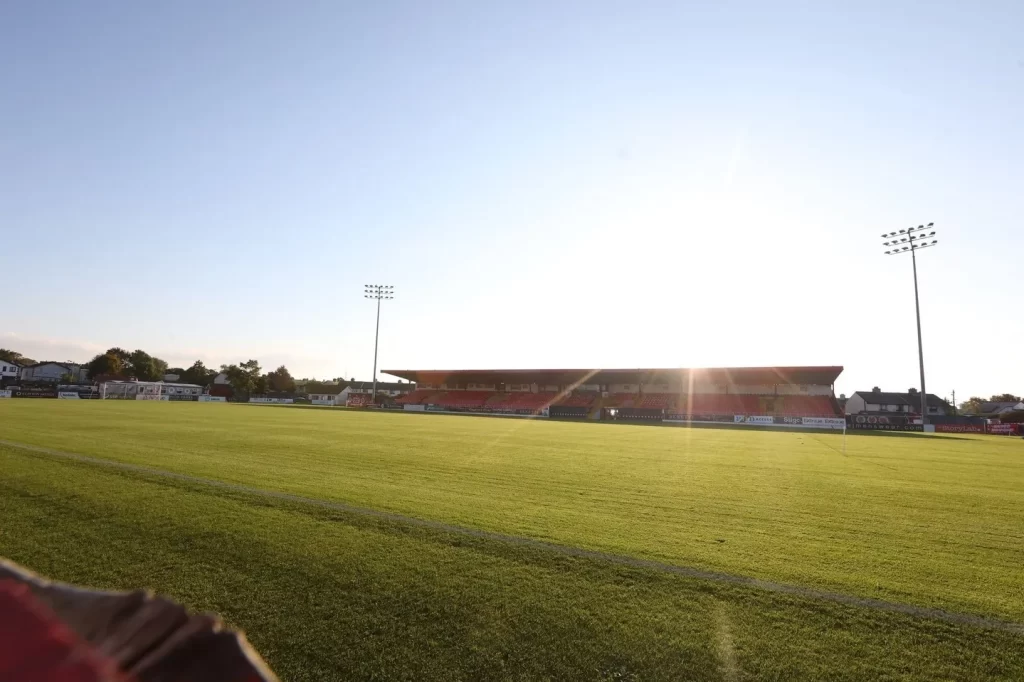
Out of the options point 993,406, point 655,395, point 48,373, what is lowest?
point 655,395

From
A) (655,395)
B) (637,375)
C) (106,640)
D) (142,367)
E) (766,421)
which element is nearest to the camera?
(106,640)

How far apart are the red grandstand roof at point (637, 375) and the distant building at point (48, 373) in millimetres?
80198

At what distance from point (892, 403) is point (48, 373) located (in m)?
152

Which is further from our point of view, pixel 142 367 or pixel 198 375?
pixel 198 375

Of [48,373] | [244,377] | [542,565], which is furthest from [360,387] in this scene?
[542,565]

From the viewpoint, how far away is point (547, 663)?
3.53 meters

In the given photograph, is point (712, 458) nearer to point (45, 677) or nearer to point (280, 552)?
point (280, 552)

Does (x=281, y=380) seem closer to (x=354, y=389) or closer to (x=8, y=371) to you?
(x=354, y=389)

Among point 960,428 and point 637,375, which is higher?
point 637,375

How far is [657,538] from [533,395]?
178ft

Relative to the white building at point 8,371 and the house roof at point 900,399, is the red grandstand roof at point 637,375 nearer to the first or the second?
the house roof at point 900,399

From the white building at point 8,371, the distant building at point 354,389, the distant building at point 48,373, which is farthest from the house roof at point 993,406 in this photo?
the white building at point 8,371

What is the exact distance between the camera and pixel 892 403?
7919 centimetres

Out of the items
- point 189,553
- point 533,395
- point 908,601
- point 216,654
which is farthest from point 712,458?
point 533,395
